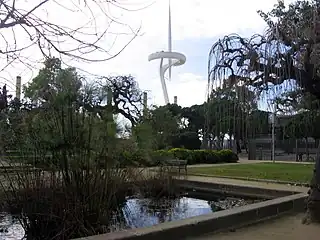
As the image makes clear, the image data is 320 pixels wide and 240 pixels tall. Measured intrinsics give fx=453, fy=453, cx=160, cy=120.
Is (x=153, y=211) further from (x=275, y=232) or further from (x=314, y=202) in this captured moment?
(x=314, y=202)

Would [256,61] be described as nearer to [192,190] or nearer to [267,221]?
[267,221]

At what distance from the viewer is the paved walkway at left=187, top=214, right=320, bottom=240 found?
6703mm

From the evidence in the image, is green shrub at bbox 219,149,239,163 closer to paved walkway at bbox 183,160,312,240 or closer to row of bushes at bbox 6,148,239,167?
row of bushes at bbox 6,148,239,167

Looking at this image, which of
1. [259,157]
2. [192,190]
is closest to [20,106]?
[192,190]

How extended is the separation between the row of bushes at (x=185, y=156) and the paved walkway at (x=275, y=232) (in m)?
3.17

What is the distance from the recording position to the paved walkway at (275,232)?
22.0 ft

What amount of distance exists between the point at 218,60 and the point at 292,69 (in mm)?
1274

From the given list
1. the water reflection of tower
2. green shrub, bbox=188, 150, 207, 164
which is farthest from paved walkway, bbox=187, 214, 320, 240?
the water reflection of tower

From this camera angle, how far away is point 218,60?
7.99m

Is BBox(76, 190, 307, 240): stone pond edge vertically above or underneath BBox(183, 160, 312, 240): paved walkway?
above

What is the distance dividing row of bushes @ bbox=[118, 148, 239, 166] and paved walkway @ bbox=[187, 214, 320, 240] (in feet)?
10.4

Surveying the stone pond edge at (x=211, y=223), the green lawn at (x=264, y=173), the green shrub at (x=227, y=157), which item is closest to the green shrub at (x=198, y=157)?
the green shrub at (x=227, y=157)

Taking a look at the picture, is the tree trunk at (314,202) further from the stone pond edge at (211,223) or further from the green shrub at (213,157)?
the green shrub at (213,157)

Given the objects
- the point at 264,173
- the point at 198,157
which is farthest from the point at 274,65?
the point at 198,157
